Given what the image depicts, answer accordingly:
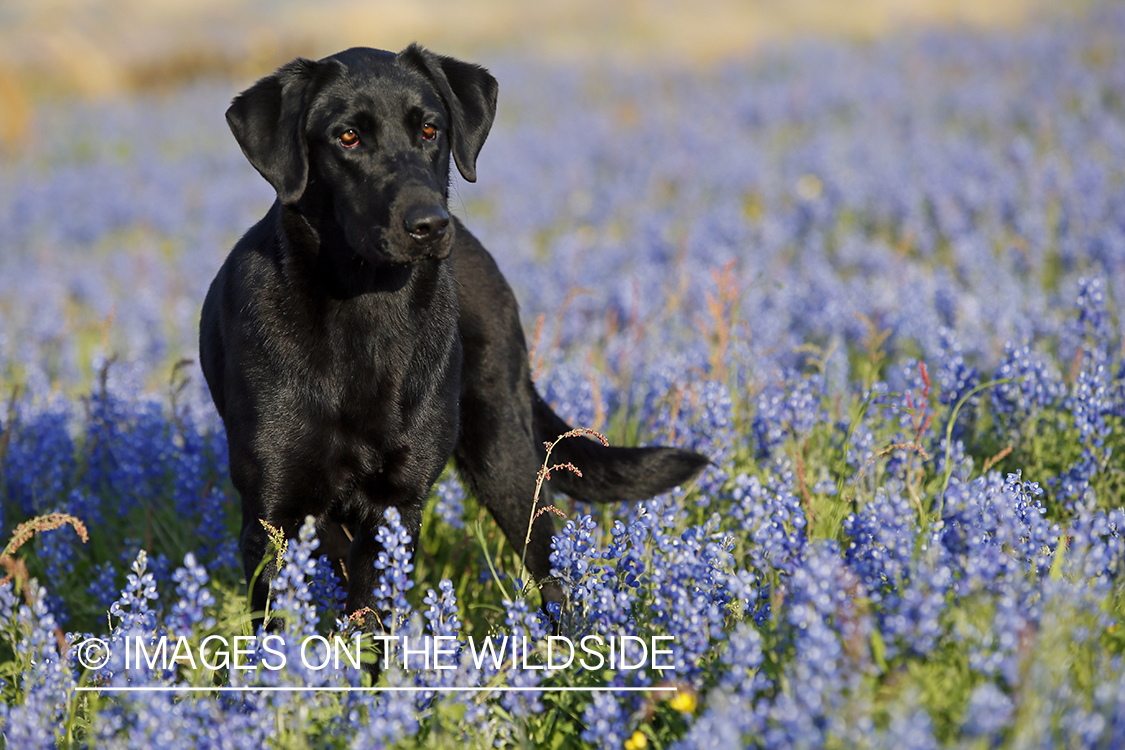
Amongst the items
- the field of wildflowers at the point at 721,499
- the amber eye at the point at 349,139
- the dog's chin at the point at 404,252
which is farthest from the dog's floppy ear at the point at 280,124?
the field of wildflowers at the point at 721,499

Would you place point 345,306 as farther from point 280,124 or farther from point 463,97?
point 463,97

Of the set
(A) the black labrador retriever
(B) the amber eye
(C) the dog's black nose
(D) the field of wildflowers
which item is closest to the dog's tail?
(D) the field of wildflowers

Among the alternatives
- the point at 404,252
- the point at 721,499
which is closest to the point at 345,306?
the point at 404,252

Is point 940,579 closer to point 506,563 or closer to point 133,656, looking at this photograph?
point 133,656

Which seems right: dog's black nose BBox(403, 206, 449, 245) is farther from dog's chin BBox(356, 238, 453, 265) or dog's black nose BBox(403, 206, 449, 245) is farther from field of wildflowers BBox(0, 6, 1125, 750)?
field of wildflowers BBox(0, 6, 1125, 750)

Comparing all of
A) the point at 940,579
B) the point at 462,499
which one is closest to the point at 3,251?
the point at 462,499

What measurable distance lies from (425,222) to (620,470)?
1.09 m

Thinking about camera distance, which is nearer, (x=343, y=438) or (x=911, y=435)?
(x=343, y=438)

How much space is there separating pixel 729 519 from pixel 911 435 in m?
0.74

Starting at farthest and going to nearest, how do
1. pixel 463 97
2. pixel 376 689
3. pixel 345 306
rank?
pixel 463 97
pixel 345 306
pixel 376 689

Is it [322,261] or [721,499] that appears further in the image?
[721,499]

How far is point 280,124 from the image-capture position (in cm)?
265

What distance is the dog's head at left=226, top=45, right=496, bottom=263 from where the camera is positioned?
98.9 inches

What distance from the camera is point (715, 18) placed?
28.2 m
